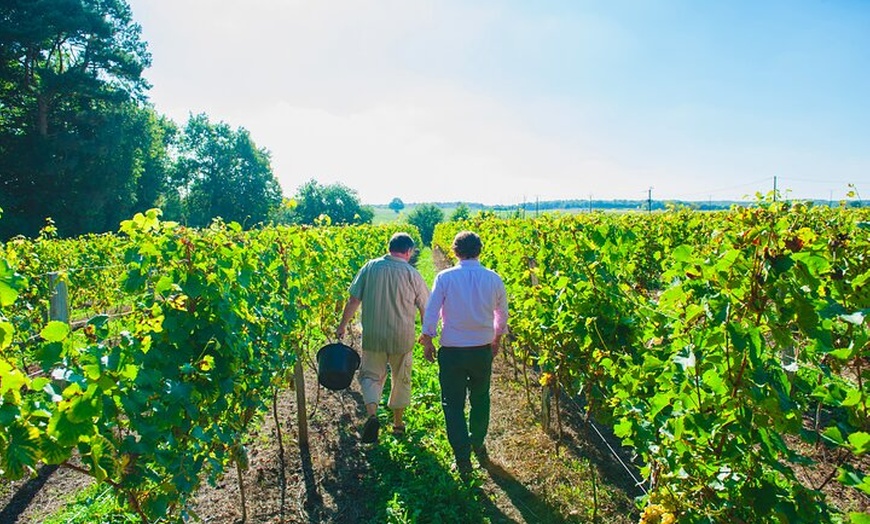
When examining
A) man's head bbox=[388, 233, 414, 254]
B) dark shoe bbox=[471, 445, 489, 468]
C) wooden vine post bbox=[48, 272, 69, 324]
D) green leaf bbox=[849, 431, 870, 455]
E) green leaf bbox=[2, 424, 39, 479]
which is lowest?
dark shoe bbox=[471, 445, 489, 468]

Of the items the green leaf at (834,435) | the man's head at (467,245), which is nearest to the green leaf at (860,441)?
the green leaf at (834,435)

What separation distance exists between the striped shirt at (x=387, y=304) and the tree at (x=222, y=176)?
133 feet

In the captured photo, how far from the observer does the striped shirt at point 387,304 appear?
14.4 feet

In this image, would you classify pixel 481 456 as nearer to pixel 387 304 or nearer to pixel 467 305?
pixel 467 305

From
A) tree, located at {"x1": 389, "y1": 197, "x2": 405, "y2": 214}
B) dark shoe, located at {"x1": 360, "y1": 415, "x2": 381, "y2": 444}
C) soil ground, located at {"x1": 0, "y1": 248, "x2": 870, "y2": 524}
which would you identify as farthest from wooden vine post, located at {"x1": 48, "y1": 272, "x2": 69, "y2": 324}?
tree, located at {"x1": 389, "y1": 197, "x2": 405, "y2": 214}

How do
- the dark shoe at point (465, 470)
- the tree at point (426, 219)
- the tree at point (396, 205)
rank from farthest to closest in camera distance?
the tree at point (396, 205)
the tree at point (426, 219)
the dark shoe at point (465, 470)

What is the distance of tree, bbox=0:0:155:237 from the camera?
22453 mm

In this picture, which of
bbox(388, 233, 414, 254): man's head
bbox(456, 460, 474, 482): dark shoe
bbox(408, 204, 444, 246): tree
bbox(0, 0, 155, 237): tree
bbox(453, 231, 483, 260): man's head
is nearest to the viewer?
bbox(456, 460, 474, 482): dark shoe

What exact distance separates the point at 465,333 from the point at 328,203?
54225 millimetres

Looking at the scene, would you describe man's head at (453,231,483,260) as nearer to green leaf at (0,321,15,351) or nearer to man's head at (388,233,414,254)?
man's head at (388,233,414,254)

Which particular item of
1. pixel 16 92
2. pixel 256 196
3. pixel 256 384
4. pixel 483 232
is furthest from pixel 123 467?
pixel 256 196

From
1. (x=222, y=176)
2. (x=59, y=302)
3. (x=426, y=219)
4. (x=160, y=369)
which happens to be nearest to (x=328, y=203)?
(x=426, y=219)

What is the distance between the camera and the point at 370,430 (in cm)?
430

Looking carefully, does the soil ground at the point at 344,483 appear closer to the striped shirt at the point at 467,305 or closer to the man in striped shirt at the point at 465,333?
the man in striped shirt at the point at 465,333
